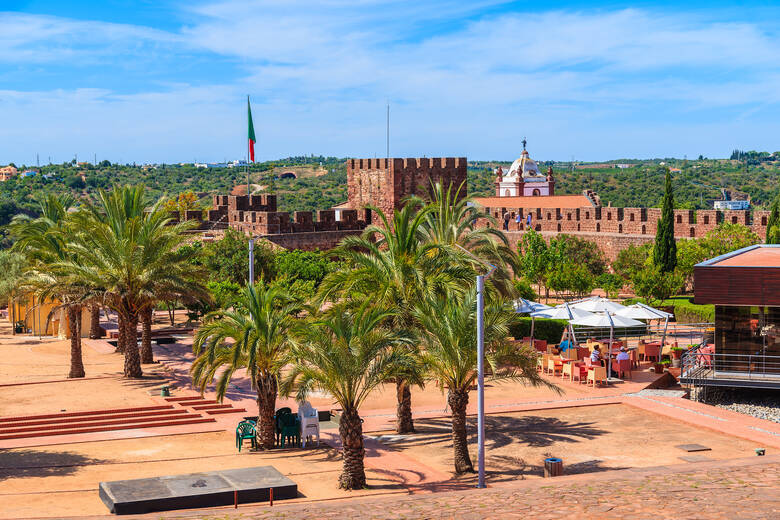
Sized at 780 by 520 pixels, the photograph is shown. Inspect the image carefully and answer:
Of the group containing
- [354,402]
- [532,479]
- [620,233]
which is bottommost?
[532,479]

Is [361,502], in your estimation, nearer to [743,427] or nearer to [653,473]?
[653,473]

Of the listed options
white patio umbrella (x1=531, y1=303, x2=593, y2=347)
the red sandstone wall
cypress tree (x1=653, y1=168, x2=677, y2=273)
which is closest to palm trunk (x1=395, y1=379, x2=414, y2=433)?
white patio umbrella (x1=531, y1=303, x2=593, y2=347)

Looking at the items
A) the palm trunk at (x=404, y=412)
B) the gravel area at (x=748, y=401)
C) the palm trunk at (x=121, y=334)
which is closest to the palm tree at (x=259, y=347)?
the palm trunk at (x=404, y=412)

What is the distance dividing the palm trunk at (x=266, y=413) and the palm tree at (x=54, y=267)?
27.4 ft

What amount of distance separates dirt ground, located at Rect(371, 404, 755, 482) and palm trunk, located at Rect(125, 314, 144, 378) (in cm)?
866

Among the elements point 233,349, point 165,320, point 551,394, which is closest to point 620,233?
point 165,320

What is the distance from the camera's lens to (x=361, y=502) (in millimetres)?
14188

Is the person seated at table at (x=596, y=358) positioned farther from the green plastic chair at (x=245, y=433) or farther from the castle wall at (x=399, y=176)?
the castle wall at (x=399, y=176)

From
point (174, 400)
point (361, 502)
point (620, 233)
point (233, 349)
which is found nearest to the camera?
point (361, 502)

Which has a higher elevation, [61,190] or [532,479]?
[61,190]

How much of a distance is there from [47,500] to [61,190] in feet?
362

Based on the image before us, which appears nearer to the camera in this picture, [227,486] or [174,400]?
[227,486]

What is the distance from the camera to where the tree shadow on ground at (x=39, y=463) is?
53.2 feet

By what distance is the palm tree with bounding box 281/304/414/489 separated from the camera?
50.3 ft
